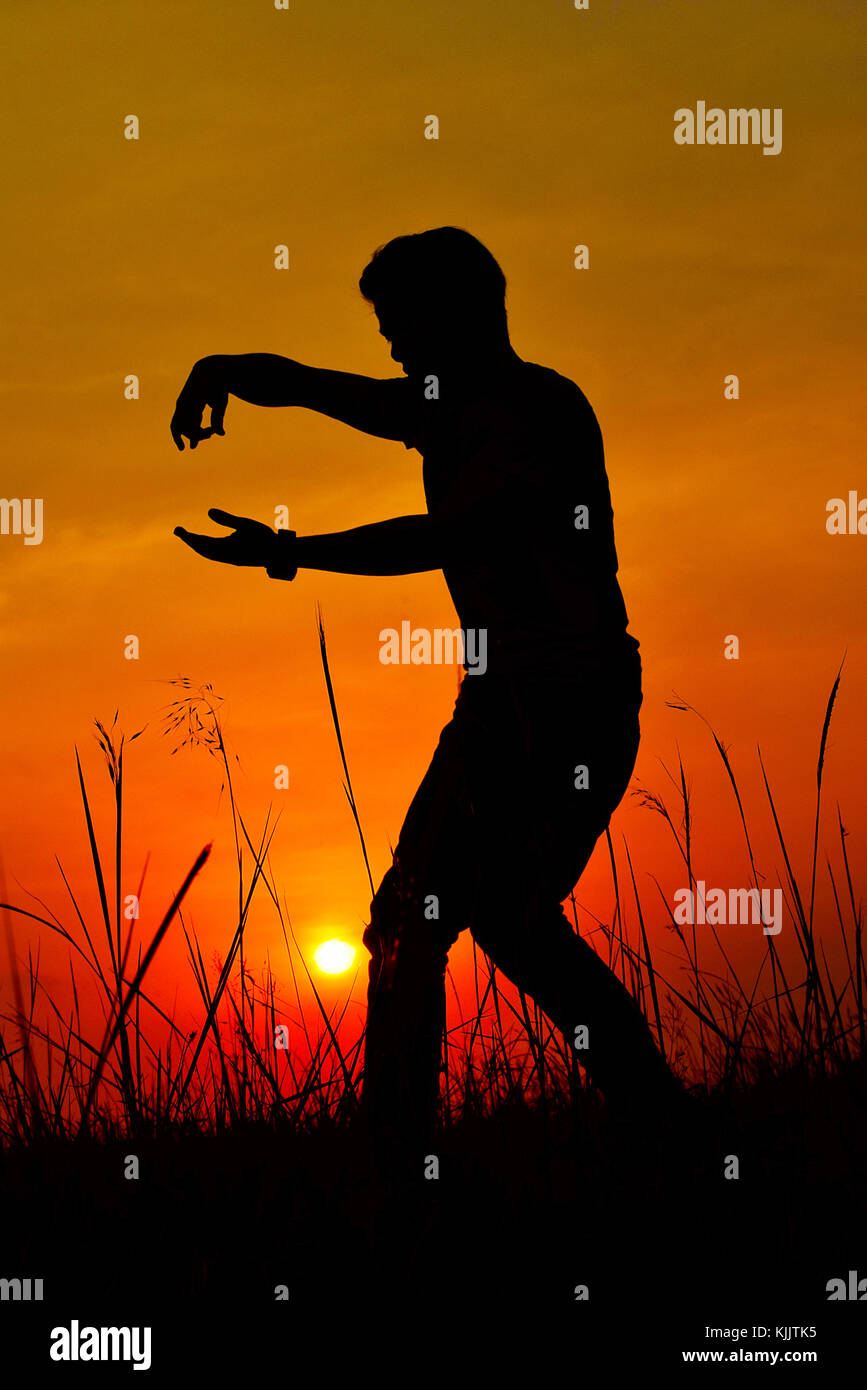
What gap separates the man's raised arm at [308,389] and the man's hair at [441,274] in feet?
1.27

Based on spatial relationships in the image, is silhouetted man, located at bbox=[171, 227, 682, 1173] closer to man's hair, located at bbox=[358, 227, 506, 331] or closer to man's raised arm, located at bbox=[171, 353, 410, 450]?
man's hair, located at bbox=[358, 227, 506, 331]

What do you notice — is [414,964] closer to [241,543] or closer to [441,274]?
[241,543]

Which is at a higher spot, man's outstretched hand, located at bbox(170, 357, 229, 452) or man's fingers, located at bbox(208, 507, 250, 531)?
man's outstretched hand, located at bbox(170, 357, 229, 452)

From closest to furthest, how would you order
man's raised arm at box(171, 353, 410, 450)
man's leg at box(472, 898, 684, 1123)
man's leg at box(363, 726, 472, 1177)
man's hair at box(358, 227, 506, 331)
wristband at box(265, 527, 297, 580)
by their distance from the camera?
man's leg at box(363, 726, 472, 1177)
wristband at box(265, 527, 297, 580)
man's leg at box(472, 898, 684, 1123)
man's hair at box(358, 227, 506, 331)
man's raised arm at box(171, 353, 410, 450)

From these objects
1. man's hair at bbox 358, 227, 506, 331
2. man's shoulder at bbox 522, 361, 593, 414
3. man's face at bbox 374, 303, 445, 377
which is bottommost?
man's shoulder at bbox 522, 361, 593, 414

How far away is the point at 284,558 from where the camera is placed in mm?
2475

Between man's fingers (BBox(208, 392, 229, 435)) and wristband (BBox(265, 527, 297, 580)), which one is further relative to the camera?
→ man's fingers (BBox(208, 392, 229, 435))

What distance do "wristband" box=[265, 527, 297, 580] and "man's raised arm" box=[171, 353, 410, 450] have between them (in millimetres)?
724

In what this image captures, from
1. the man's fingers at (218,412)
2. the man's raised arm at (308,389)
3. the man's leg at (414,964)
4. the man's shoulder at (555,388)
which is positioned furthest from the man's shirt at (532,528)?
the man's fingers at (218,412)

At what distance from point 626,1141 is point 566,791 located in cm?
68

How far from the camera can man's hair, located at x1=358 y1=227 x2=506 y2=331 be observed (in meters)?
2.82

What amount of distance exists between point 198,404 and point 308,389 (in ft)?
1.15

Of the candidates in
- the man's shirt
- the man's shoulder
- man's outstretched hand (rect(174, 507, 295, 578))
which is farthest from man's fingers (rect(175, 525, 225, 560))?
the man's shoulder
